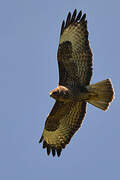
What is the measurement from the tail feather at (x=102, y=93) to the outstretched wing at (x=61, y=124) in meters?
0.40

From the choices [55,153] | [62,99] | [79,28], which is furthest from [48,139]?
[79,28]

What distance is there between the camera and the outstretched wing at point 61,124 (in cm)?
1064

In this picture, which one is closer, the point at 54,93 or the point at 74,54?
the point at 54,93

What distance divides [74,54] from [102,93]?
3.61 ft

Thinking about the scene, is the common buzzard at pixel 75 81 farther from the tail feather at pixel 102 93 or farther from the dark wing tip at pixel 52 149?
the dark wing tip at pixel 52 149

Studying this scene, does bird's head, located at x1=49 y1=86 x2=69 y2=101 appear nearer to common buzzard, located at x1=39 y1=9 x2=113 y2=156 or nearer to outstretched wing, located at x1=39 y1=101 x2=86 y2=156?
common buzzard, located at x1=39 y1=9 x2=113 y2=156

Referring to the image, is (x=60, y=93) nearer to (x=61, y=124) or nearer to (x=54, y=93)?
(x=54, y=93)

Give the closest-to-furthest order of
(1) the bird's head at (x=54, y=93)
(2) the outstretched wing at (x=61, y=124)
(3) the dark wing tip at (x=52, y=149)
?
(1) the bird's head at (x=54, y=93) < (2) the outstretched wing at (x=61, y=124) < (3) the dark wing tip at (x=52, y=149)

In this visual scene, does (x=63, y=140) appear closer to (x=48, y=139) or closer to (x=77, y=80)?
(x=48, y=139)

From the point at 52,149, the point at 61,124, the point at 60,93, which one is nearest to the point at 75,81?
the point at 60,93

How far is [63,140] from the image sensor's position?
1099 centimetres

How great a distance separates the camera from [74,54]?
10.3 m

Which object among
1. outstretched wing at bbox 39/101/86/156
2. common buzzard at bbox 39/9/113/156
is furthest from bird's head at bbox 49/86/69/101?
outstretched wing at bbox 39/101/86/156

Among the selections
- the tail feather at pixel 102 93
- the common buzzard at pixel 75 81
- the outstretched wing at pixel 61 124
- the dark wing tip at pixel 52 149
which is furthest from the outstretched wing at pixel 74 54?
the dark wing tip at pixel 52 149
